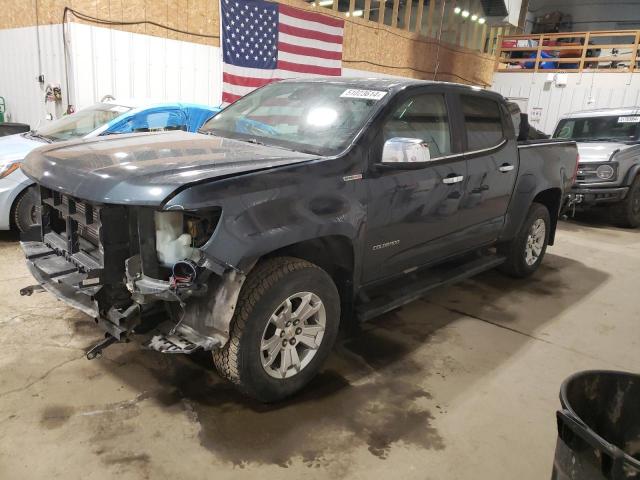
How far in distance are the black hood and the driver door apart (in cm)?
57

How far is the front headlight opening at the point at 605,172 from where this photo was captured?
7.79 m

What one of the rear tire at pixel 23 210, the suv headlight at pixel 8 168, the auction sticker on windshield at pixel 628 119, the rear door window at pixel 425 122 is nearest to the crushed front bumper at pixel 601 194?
the auction sticker on windshield at pixel 628 119

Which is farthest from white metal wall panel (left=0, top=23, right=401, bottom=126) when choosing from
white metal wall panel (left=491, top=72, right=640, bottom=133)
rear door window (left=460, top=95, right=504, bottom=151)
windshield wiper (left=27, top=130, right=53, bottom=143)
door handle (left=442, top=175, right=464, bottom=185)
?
white metal wall panel (left=491, top=72, right=640, bottom=133)

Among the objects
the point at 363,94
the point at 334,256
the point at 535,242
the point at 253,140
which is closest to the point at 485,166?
the point at 363,94

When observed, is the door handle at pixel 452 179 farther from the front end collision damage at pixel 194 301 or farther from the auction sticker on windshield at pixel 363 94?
the front end collision damage at pixel 194 301

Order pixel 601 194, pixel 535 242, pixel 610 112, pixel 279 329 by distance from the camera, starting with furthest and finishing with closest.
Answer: pixel 610 112 < pixel 601 194 < pixel 535 242 < pixel 279 329

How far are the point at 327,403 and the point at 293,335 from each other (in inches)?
17.9

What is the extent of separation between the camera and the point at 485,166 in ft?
13.1

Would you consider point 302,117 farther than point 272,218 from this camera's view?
Yes

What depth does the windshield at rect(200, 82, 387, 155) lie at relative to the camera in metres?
3.08

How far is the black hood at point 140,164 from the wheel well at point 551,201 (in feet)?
10.9

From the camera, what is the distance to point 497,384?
10.4 ft

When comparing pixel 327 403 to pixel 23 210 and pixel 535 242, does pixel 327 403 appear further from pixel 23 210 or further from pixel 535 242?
pixel 23 210

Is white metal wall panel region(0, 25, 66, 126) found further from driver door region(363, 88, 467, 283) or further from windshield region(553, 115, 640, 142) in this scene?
windshield region(553, 115, 640, 142)
